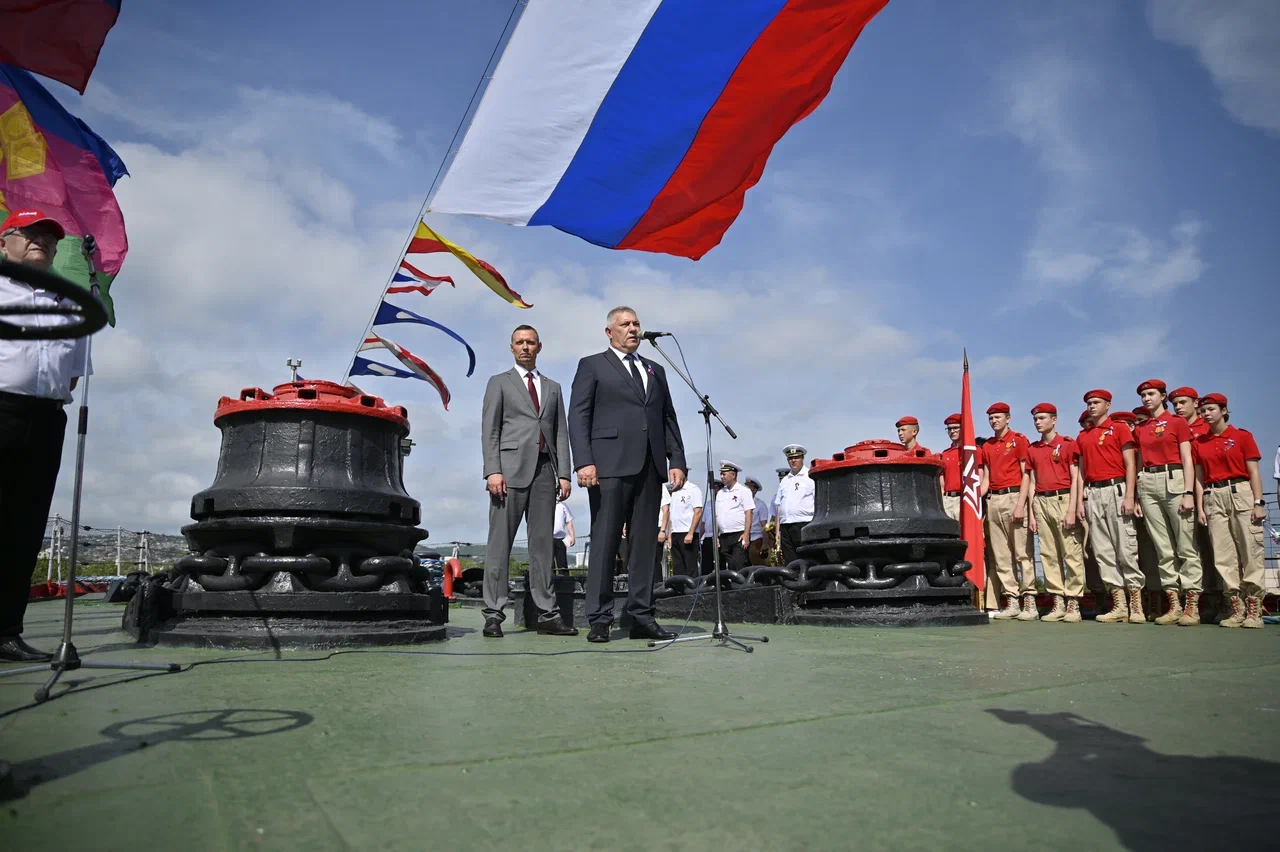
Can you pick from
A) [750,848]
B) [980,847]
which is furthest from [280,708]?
[980,847]

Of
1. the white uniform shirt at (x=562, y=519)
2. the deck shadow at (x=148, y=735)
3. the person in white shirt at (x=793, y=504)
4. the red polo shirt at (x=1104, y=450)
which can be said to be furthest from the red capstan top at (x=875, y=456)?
the white uniform shirt at (x=562, y=519)

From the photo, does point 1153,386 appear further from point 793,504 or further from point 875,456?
point 793,504

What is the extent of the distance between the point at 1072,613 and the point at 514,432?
16.5 ft

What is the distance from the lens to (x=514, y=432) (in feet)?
17.1

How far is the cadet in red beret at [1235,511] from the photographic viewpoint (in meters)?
6.08

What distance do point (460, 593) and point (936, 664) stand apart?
23.0 ft

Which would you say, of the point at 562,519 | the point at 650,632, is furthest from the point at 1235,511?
the point at 562,519

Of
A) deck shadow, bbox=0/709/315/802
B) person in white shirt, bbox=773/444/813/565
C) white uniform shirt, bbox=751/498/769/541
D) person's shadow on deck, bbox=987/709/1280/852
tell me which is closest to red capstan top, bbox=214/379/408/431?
deck shadow, bbox=0/709/315/802

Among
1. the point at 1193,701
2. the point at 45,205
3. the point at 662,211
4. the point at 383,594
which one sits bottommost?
the point at 1193,701

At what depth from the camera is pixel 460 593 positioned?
9430mm

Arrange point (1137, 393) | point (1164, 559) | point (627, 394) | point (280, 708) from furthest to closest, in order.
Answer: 1. point (1137, 393)
2. point (1164, 559)
3. point (627, 394)
4. point (280, 708)

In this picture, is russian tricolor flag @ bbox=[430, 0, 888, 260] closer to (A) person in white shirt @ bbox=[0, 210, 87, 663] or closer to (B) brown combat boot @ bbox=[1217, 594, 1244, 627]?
(A) person in white shirt @ bbox=[0, 210, 87, 663]

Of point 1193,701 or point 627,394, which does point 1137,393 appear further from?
point 1193,701

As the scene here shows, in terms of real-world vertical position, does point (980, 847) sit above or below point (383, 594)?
below
